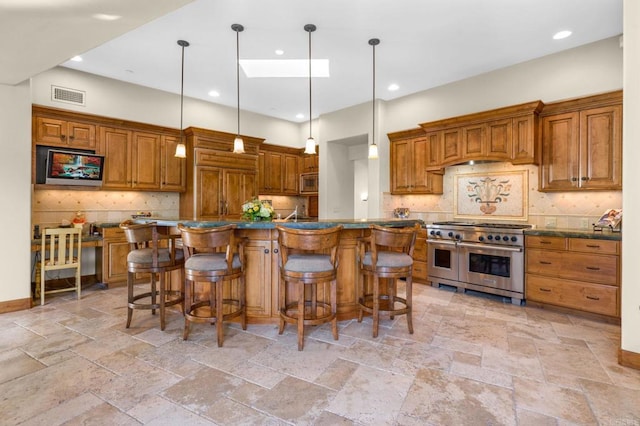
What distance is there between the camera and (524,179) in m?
4.54

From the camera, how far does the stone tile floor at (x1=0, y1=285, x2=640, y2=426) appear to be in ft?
6.15

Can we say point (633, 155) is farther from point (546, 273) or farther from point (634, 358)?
point (546, 273)

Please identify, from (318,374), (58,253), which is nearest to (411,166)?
(318,374)

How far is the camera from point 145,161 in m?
5.34

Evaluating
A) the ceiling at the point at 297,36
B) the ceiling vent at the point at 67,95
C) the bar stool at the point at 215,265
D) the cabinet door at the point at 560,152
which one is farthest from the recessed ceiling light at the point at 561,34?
the ceiling vent at the point at 67,95

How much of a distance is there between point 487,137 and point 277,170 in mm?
4327

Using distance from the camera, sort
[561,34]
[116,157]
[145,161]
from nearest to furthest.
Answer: [561,34] → [116,157] → [145,161]

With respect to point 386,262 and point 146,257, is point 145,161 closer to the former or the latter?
point 146,257

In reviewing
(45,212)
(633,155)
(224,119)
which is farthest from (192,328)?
(224,119)

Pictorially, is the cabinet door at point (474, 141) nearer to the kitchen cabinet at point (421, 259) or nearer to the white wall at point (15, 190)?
the kitchen cabinet at point (421, 259)

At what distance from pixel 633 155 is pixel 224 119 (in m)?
6.15

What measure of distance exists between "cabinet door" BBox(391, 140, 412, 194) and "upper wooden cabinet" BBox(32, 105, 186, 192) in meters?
3.86

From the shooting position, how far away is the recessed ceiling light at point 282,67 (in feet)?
14.9

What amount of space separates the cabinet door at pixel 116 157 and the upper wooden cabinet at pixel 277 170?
2506mm
